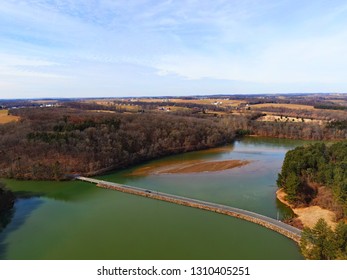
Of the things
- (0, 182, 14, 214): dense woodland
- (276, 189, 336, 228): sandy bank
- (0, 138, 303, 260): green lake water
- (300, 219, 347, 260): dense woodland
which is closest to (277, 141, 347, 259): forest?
(300, 219, 347, 260): dense woodland

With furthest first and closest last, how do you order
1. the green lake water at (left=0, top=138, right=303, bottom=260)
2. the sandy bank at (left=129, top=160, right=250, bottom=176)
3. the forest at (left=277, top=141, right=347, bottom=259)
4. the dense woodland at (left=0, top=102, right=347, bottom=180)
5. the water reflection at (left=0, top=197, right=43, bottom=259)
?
the sandy bank at (left=129, top=160, right=250, bottom=176)
the dense woodland at (left=0, top=102, right=347, bottom=180)
the water reflection at (left=0, top=197, right=43, bottom=259)
the green lake water at (left=0, top=138, right=303, bottom=260)
the forest at (left=277, top=141, right=347, bottom=259)

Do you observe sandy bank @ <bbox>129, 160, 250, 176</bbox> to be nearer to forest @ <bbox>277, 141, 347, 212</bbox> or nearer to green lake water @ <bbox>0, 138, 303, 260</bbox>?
green lake water @ <bbox>0, 138, 303, 260</bbox>

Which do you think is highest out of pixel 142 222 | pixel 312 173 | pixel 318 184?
pixel 312 173

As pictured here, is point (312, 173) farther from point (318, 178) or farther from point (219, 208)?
point (219, 208)

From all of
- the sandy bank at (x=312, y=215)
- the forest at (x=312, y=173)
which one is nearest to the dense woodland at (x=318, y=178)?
the forest at (x=312, y=173)

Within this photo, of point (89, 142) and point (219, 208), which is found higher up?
point (89, 142)

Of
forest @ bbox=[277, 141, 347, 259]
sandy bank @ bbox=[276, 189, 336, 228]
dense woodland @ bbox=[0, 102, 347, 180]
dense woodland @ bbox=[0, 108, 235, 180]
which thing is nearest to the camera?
forest @ bbox=[277, 141, 347, 259]

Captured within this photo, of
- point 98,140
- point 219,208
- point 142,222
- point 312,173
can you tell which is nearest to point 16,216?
point 142,222
